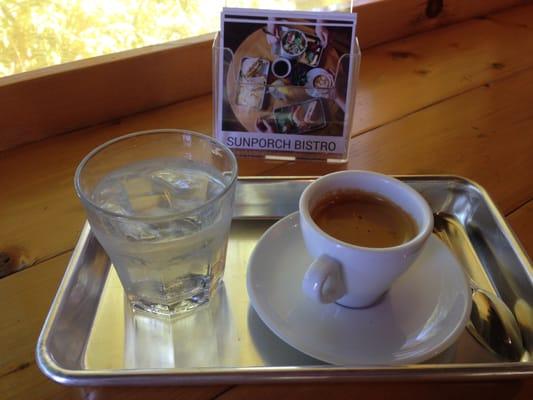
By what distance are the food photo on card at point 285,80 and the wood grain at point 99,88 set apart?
0.16m

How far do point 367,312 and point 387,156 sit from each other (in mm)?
322

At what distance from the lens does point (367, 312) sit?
0.50 meters

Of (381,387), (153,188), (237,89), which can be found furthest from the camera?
(237,89)

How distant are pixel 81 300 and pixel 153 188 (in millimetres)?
133

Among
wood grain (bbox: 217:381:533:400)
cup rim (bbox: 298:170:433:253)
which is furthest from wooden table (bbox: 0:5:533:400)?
cup rim (bbox: 298:170:433:253)

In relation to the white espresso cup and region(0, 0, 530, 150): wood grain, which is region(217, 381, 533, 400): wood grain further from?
region(0, 0, 530, 150): wood grain

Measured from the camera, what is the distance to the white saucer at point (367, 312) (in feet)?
1.48

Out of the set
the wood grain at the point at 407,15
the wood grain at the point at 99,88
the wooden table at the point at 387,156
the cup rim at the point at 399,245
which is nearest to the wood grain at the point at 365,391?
the wooden table at the point at 387,156

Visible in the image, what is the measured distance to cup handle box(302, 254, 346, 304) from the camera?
452mm

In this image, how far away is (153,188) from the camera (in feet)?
1.86

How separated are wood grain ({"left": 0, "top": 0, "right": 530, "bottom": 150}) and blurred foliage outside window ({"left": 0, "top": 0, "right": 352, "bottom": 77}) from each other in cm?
8

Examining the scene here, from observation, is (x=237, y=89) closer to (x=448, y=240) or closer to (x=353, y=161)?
(x=353, y=161)

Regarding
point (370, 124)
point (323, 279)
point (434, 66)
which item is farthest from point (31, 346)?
point (434, 66)

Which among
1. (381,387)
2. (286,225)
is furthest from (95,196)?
(381,387)
